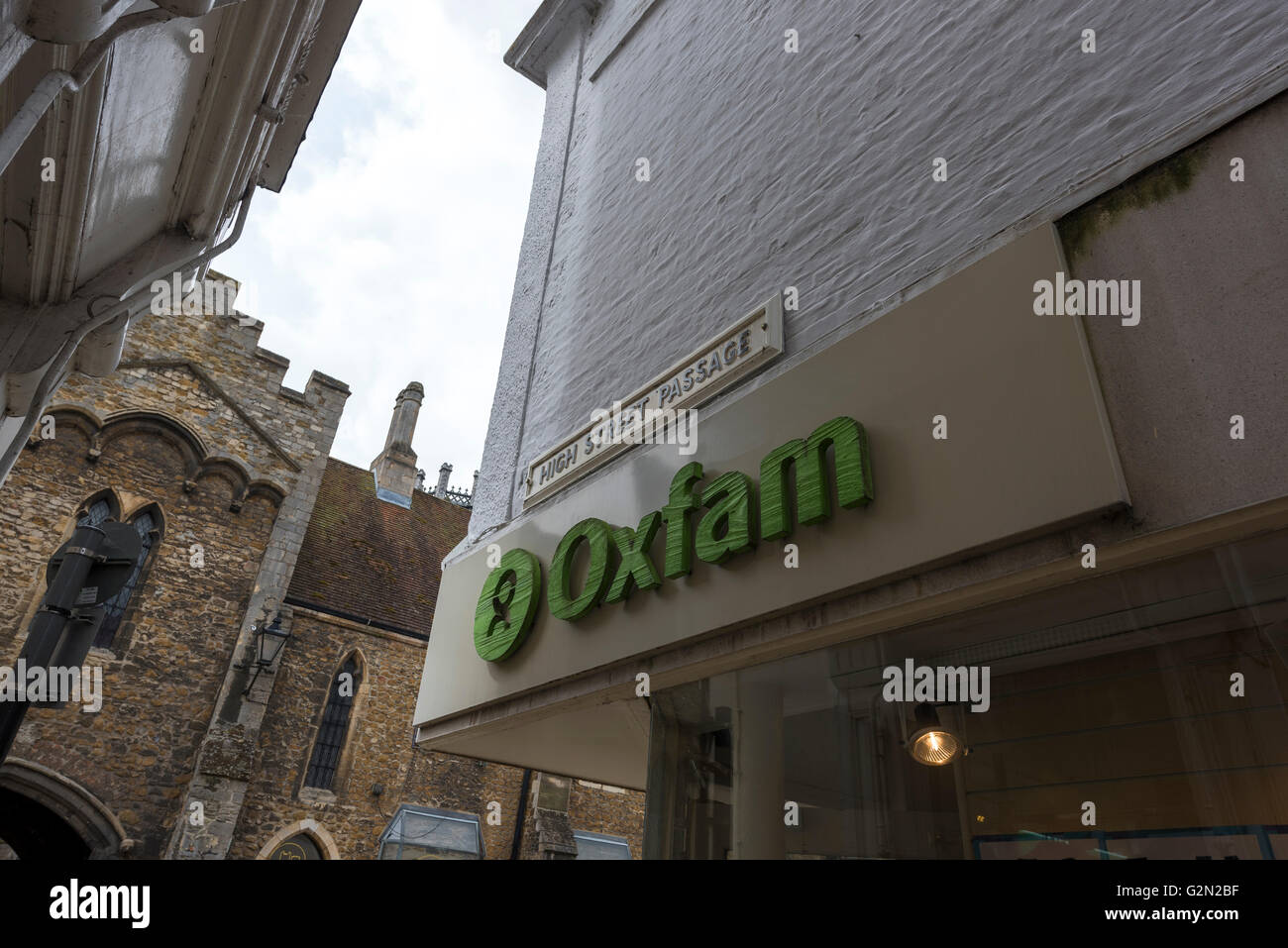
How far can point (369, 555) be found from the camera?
20.8 m

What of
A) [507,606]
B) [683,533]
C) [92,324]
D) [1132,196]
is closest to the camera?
[1132,196]

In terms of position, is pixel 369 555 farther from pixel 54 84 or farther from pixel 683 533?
pixel 54 84

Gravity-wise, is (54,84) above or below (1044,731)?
above

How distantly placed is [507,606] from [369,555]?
16093 mm

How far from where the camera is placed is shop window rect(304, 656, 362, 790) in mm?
16750

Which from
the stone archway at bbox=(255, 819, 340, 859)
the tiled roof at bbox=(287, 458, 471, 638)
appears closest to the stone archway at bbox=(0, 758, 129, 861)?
the stone archway at bbox=(255, 819, 340, 859)

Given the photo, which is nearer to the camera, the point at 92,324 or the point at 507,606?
the point at 92,324

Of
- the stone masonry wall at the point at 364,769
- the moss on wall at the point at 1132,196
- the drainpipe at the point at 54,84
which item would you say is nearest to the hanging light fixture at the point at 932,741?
the moss on wall at the point at 1132,196

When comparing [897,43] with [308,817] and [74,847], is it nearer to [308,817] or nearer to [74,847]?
[308,817]

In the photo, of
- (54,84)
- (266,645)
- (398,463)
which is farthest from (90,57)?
(398,463)

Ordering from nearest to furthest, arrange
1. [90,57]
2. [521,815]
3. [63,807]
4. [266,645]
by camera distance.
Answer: [90,57] → [63,807] → [266,645] → [521,815]

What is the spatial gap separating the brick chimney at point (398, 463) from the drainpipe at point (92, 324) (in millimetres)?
17230

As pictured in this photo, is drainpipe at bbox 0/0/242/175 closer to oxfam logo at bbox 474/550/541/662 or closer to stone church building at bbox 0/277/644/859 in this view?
oxfam logo at bbox 474/550/541/662

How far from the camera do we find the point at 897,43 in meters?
5.27
